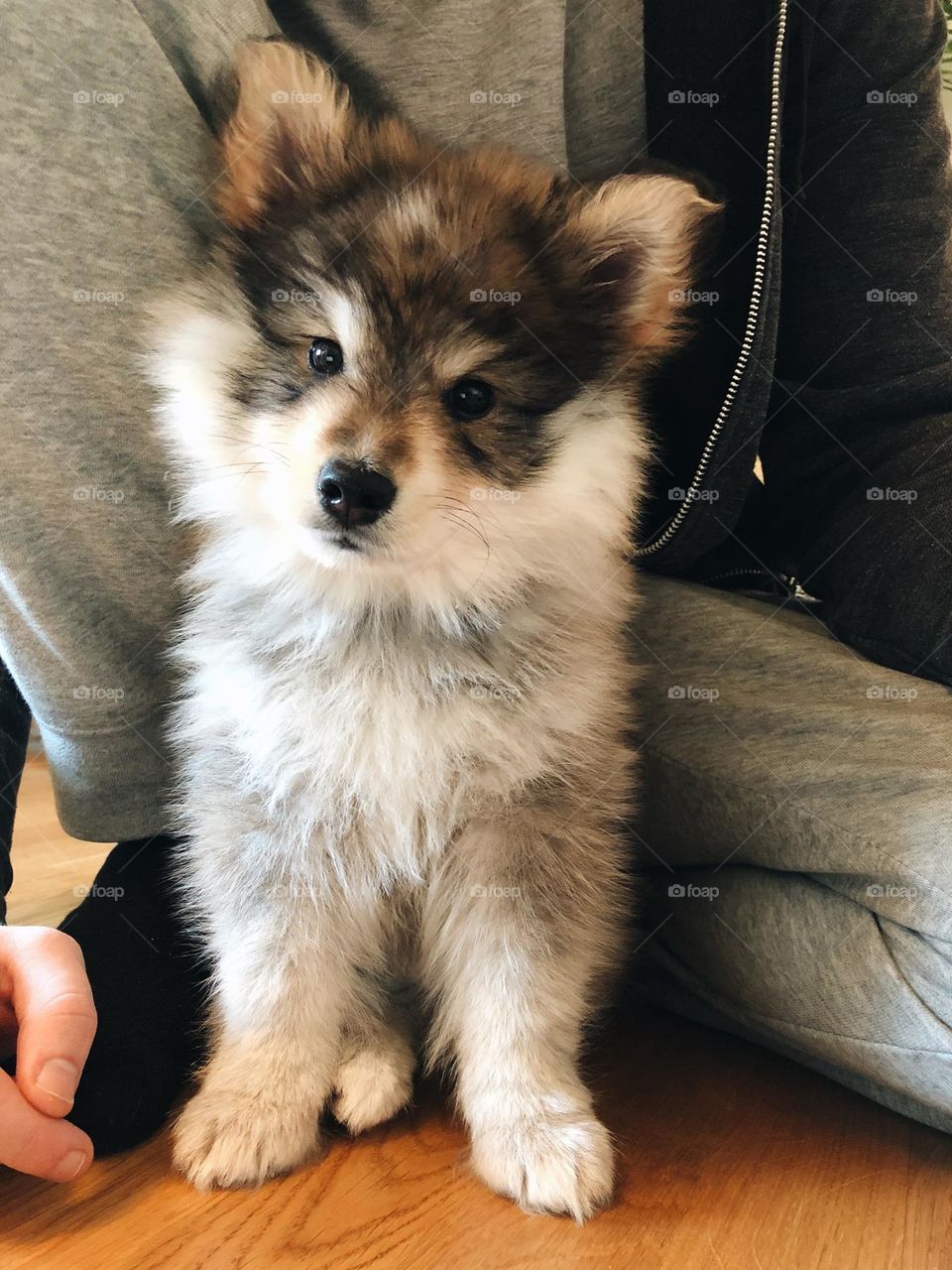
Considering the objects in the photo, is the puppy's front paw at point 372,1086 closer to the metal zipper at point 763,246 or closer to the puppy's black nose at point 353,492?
the puppy's black nose at point 353,492

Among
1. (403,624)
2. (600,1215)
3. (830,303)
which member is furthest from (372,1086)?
(830,303)

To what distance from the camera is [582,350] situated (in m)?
1.19

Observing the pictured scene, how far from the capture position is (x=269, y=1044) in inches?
43.5

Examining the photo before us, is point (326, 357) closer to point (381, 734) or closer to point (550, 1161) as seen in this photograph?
point (381, 734)

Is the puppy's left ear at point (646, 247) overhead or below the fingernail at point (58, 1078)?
overhead

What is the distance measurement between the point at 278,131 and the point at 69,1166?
3.97 ft

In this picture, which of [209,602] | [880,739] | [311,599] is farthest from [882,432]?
[209,602]

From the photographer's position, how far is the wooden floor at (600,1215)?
963 millimetres

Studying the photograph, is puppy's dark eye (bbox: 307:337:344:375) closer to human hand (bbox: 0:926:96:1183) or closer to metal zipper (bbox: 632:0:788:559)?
metal zipper (bbox: 632:0:788:559)

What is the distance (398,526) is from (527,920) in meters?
0.49

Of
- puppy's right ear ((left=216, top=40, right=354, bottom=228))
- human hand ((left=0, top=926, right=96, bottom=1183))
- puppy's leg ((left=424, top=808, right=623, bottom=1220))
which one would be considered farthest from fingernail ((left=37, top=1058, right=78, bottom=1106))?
puppy's right ear ((left=216, top=40, right=354, bottom=228))

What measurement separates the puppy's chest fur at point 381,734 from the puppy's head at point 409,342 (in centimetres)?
10

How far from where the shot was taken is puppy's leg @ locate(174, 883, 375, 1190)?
41.2 inches

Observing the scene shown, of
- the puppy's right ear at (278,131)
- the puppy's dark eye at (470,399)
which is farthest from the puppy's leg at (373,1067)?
the puppy's right ear at (278,131)
